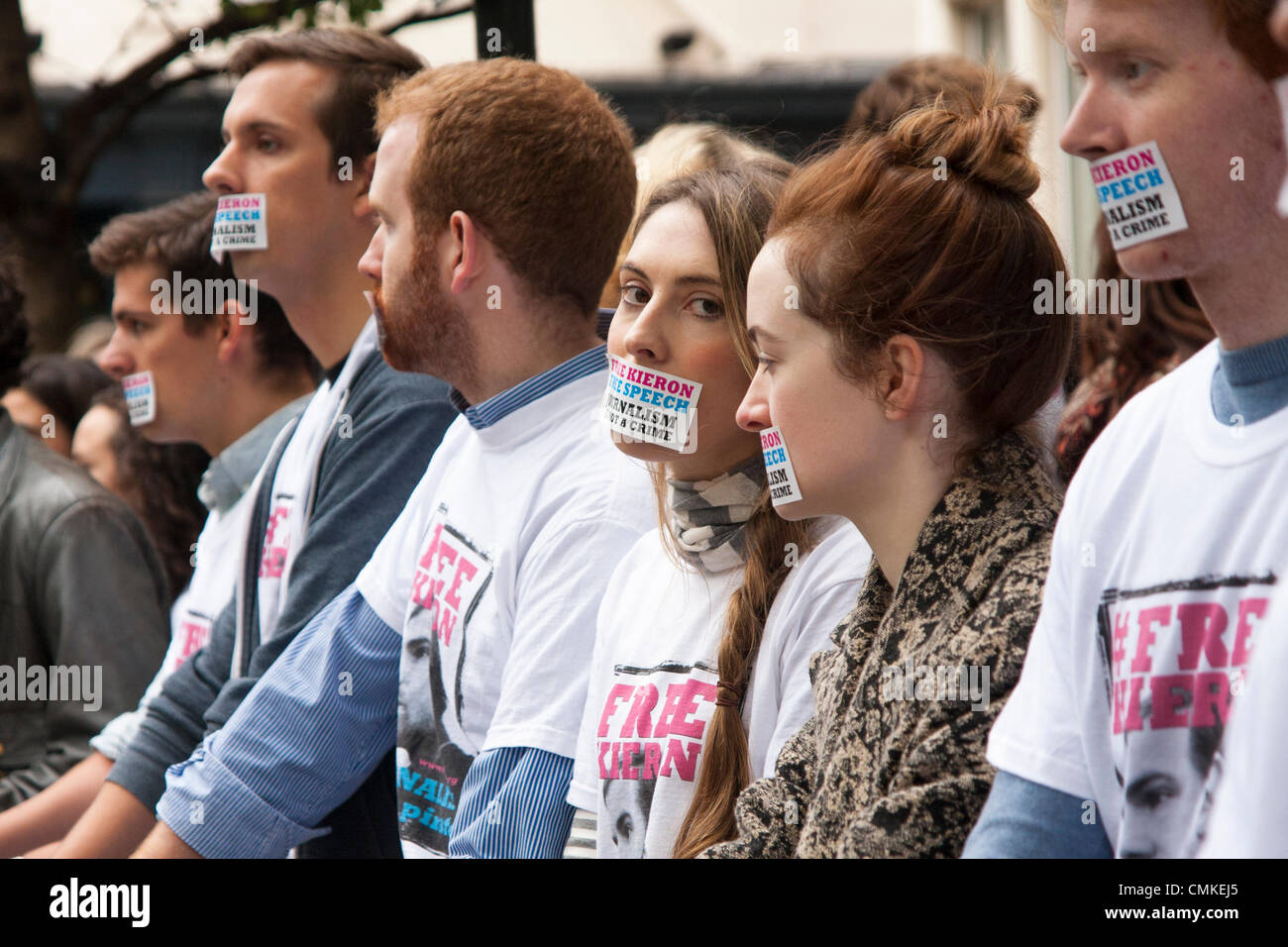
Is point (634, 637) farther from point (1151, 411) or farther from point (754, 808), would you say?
point (1151, 411)

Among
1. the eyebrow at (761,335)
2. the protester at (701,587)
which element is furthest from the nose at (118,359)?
the eyebrow at (761,335)

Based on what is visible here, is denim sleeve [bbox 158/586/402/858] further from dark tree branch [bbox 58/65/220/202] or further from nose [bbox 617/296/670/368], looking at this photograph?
dark tree branch [bbox 58/65/220/202]

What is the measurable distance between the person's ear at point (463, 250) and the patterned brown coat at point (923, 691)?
1148mm

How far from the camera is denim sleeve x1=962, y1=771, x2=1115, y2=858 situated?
1672 mm

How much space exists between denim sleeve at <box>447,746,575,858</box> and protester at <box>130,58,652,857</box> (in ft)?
0.60

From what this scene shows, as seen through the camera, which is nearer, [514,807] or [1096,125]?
[1096,125]

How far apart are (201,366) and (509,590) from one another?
1.97 meters

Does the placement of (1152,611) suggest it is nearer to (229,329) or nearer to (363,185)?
(363,185)

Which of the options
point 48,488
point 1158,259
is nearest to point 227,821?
point 48,488

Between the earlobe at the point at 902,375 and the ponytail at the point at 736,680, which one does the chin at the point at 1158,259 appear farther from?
the ponytail at the point at 736,680

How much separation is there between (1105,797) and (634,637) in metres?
0.90

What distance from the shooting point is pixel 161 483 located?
5.24 m

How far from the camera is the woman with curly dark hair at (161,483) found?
517 cm

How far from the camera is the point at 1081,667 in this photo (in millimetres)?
1680
